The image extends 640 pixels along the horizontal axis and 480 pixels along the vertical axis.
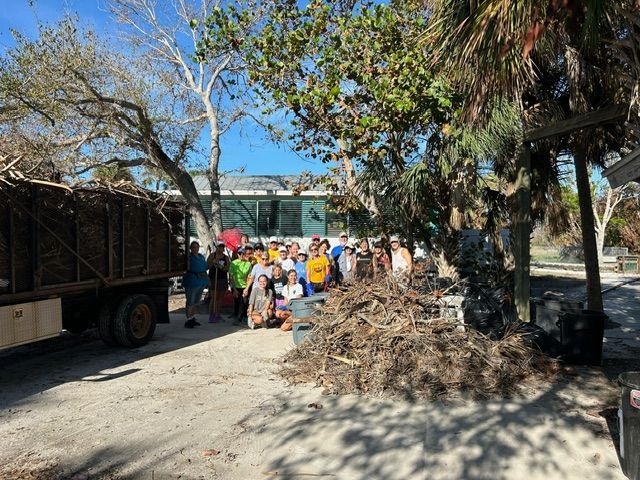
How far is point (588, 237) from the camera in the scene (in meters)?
9.91

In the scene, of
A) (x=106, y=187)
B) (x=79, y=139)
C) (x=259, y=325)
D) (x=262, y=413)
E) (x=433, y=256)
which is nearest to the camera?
(x=262, y=413)

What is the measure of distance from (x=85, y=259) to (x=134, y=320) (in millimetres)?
1673

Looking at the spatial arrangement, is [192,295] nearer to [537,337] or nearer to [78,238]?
[78,238]

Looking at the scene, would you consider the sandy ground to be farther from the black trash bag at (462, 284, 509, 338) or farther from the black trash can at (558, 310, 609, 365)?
the black trash bag at (462, 284, 509, 338)

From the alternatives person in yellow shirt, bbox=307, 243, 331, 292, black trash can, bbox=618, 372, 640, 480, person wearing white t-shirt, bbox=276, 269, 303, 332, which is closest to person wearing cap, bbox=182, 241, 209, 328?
person wearing white t-shirt, bbox=276, 269, 303, 332

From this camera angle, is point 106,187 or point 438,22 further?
point 106,187

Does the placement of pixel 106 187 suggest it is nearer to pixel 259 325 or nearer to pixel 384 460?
pixel 259 325

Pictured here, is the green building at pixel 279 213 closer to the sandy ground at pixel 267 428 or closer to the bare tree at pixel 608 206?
the sandy ground at pixel 267 428

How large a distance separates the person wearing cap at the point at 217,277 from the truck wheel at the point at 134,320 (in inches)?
99.7

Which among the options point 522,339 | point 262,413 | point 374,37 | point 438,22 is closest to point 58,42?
point 374,37

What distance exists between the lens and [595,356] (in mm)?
7047

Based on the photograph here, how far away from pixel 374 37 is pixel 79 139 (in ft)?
26.7

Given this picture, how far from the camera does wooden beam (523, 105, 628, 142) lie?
21.7 feet

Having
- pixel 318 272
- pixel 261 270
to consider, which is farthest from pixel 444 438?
pixel 261 270
